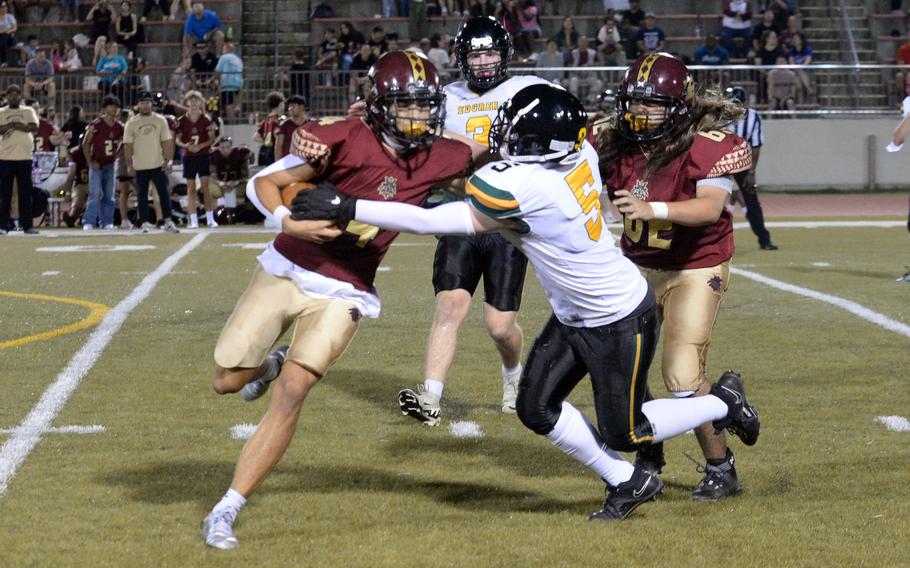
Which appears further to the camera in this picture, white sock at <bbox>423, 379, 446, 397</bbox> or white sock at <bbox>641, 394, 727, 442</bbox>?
white sock at <bbox>423, 379, 446, 397</bbox>

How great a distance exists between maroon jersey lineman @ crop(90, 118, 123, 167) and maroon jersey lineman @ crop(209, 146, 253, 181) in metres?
1.43

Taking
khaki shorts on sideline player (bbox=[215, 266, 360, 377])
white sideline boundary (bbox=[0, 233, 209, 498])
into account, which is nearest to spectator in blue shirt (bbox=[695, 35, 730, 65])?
white sideline boundary (bbox=[0, 233, 209, 498])

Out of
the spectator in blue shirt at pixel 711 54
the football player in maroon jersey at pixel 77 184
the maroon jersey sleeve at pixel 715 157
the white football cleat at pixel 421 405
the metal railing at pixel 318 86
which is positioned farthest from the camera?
the spectator in blue shirt at pixel 711 54

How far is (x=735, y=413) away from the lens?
16.8 ft

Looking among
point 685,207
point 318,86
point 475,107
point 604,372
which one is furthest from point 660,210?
point 318,86

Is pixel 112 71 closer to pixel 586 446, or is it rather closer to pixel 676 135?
pixel 676 135

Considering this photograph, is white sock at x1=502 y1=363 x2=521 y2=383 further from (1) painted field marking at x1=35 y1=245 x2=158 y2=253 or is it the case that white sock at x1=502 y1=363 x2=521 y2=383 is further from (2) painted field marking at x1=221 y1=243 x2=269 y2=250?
(1) painted field marking at x1=35 y1=245 x2=158 y2=253

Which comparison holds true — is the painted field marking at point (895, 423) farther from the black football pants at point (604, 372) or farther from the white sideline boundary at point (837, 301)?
the white sideline boundary at point (837, 301)

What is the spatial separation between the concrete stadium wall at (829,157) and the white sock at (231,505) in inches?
774

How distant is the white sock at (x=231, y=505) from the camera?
4.54 meters

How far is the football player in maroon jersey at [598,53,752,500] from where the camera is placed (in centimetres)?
518

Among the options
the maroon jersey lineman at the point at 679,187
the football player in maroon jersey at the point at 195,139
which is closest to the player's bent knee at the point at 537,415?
the maroon jersey lineman at the point at 679,187

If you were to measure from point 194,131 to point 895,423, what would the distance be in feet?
43.0

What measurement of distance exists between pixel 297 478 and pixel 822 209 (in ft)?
54.4
